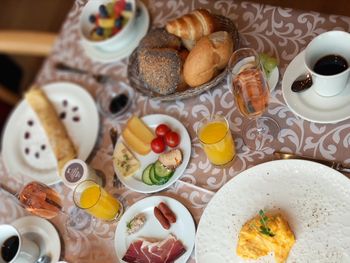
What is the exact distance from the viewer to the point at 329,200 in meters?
1.17

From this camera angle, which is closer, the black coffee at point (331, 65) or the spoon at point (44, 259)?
the black coffee at point (331, 65)

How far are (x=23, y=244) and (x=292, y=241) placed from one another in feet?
2.55

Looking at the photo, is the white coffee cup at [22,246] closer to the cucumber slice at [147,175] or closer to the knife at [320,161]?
the cucumber slice at [147,175]

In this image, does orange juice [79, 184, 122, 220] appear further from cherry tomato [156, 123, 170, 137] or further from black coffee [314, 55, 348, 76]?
black coffee [314, 55, 348, 76]

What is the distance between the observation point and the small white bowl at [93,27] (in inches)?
66.6

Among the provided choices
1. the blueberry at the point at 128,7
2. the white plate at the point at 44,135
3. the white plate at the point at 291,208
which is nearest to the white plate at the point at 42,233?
the white plate at the point at 44,135

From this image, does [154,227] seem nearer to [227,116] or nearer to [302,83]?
[227,116]

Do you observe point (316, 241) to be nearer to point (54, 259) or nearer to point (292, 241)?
point (292, 241)

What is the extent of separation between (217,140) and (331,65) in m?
0.36

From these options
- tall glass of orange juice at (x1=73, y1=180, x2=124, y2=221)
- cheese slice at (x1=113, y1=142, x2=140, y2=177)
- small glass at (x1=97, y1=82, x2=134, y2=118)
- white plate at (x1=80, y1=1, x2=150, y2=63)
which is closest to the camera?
tall glass of orange juice at (x1=73, y1=180, x2=124, y2=221)

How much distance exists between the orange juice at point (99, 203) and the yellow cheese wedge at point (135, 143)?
179 mm

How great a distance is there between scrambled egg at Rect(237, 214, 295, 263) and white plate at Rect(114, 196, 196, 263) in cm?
15

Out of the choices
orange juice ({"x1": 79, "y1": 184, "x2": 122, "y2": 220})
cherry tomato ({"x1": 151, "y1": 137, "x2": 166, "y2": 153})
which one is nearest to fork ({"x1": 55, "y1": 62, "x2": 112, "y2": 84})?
cherry tomato ({"x1": 151, "y1": 137, "x2": 166, "y2": 153})

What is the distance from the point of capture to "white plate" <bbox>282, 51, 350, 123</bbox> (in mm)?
1252
